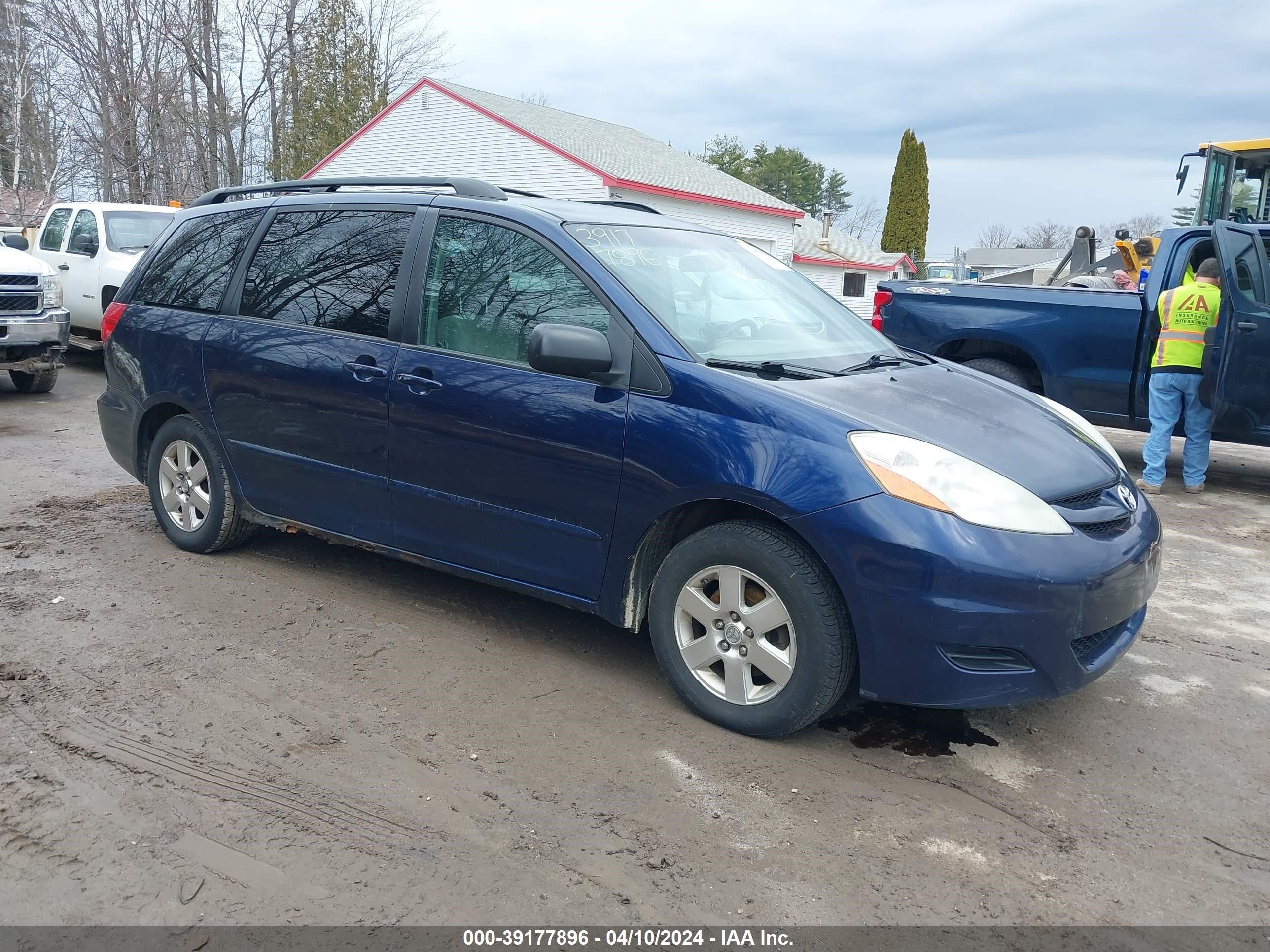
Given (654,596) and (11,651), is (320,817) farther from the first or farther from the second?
(11,651)

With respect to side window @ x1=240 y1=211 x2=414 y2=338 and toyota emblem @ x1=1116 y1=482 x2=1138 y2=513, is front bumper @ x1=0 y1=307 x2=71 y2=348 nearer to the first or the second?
side window @ x1=240 y1=211 x2=414 y2=338

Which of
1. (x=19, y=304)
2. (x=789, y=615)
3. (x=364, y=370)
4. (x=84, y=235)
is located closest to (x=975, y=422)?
(x=789, y=615)

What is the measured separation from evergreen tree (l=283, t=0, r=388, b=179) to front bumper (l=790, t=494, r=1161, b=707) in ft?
105

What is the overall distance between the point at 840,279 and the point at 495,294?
120ft

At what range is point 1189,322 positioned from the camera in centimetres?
769

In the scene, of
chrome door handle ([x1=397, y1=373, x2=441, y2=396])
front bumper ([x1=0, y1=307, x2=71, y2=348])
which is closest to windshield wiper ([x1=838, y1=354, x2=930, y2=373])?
chrome door handle ([x1=397, y1=373, x2=441, y2=396])

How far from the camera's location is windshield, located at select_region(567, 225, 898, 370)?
13.0ft

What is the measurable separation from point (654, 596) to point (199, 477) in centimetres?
285

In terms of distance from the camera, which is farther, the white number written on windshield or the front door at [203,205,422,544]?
the front door at [203,205,422,544]

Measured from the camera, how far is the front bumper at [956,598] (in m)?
3.17

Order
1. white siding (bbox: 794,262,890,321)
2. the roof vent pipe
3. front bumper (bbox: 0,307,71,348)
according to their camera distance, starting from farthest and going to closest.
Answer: the roof vent pipe, white siding (bbox: 794,262,890,321), front bumper (bbox: 0,307,71,348)

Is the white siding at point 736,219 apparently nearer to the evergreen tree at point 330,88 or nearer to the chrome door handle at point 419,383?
the evergreen tree at point 330,88

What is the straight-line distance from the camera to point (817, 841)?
2.99 m
